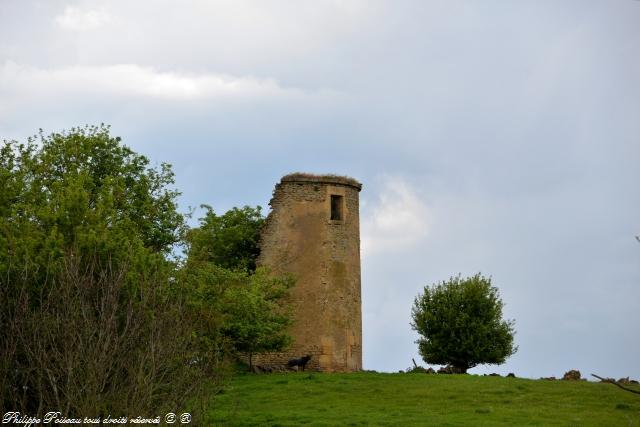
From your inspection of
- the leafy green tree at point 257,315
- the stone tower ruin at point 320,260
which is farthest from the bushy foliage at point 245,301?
the stone tower ruin at point 320,260

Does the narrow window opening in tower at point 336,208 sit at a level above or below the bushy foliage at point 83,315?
above

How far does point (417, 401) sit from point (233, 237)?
62.4 ft

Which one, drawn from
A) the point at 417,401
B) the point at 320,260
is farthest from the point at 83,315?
the point at 320,260

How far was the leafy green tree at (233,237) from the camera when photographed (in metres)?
Result: 46.5

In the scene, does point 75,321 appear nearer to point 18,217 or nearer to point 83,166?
point 18,217

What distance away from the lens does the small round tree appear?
47.0 m

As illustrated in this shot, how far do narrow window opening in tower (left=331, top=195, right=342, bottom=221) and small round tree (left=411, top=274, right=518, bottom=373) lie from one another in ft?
23.8

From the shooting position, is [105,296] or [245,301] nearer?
[105,296]

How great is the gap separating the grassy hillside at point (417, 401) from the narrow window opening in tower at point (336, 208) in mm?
10279

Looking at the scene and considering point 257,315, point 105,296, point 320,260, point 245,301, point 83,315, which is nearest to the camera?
point 83,315

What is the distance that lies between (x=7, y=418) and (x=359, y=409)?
1189 cm

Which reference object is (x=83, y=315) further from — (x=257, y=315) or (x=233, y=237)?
(x=233, y=237)

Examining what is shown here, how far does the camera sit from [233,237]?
154ft

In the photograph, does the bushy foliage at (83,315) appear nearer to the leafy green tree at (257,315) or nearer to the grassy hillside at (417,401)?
the grassy hillside at (417,401)
